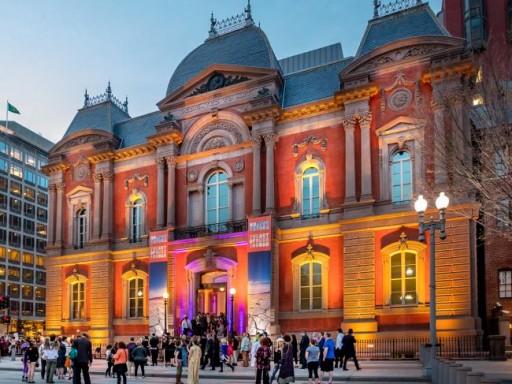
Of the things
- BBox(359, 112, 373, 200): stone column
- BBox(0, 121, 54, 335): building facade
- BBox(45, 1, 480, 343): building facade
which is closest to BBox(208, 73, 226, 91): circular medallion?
BBox(45, 1, 480, 343): building facade

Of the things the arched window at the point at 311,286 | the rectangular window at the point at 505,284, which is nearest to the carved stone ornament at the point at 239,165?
the arched window at the point at 311,286

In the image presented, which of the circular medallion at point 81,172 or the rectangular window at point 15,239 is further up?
the circular medallion at point 81,172

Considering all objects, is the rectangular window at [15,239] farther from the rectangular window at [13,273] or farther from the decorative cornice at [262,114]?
the decorative cornice at [262,114]

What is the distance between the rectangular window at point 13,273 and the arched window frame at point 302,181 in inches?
2827

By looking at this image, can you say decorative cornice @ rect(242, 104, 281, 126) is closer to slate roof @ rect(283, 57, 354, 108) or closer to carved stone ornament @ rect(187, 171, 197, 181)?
slate roof @ rect(283, 57, 354, 108)

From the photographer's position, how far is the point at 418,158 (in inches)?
1233

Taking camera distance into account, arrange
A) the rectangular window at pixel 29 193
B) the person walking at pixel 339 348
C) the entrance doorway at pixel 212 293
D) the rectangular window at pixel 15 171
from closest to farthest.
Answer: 1. the person walking at pixel 339 348
2. the entrance doorway at pixel 212 293
3. the rectangular window at pixel 15 171
4. the rectangular window at pixel 29 193

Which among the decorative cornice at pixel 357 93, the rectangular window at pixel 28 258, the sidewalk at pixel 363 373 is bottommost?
the sidewalk at pixel 363 373

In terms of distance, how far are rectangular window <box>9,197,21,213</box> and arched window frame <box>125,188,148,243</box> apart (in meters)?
60.1

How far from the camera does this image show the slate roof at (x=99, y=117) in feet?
148

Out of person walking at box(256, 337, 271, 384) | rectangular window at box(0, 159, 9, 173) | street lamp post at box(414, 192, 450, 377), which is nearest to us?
person walking at box(256, 337, 271, 384)

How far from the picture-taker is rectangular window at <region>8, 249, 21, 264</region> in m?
94.4

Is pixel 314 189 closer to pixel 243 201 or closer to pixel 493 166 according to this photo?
pixel 243 201

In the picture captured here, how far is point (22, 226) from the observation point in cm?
9738
